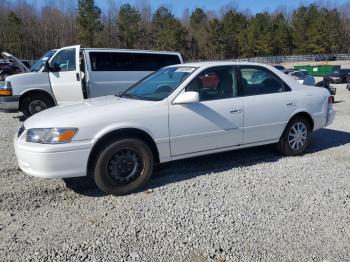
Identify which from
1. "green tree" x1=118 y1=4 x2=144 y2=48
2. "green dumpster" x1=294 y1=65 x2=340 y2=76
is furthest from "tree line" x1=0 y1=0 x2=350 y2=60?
"green dumpster" x1=294 y1=65 x2=340 y2=76

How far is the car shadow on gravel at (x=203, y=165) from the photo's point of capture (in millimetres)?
4658

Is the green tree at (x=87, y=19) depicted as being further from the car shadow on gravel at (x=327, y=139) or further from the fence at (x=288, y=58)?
the car shadow on gravel at (x=327, y=139)

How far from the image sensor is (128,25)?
2744 inches

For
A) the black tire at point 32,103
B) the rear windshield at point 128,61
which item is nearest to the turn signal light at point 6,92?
the black tire at point 32,103

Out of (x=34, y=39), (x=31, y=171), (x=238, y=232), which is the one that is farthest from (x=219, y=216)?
(x=34, y=39)

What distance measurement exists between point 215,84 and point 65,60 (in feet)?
17.5

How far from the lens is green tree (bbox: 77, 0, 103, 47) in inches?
2360

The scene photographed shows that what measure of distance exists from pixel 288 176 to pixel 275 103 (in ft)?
3.87

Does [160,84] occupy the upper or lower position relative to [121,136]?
upper

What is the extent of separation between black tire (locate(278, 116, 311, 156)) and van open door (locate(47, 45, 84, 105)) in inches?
207

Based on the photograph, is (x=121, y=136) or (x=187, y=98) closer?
(x=121, y=136)

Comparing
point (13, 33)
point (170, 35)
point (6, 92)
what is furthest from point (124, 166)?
point (170, 35)

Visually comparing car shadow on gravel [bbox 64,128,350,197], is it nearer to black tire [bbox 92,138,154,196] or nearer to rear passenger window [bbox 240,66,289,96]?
black tire [bbox 92,138,154,196]

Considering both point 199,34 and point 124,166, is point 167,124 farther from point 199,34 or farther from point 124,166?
point 199,34
